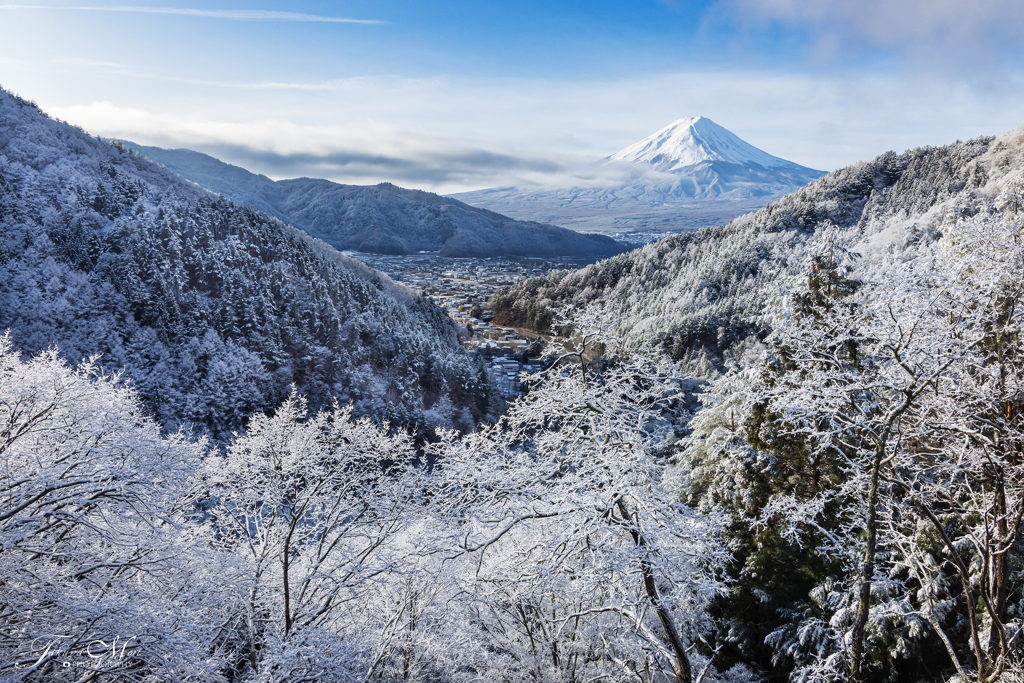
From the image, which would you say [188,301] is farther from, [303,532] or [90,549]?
[90,549]

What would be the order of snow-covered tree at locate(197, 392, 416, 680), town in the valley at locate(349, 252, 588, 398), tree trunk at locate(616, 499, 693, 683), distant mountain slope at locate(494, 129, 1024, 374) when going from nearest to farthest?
tree trunk at locate(616, 499, 693, 683), snow-covered tree at locate(197, 392, 416, 680), town in the valley at locate(349, 252, 588, 398), distant mountain slope at locate(494, 129, 1024, 374)

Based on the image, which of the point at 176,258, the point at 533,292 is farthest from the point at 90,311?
the point at 533,292

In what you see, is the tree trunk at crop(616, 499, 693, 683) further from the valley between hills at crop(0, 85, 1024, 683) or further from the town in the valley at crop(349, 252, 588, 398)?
the town in the valley at crop(349, 252, 588, 398)

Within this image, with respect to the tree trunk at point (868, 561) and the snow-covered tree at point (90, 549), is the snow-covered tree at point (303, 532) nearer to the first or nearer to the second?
the snow-covered tree at point (90, 549)

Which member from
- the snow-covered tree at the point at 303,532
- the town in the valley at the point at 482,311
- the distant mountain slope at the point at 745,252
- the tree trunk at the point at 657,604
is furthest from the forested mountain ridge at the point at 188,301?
the tree trunk at the point at 657,604

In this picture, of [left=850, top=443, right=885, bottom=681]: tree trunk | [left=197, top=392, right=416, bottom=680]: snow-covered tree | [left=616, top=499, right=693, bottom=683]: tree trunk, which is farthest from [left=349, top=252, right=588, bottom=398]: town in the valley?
[left=197, top=392, right=416, bottom=680]: snow-covered tree

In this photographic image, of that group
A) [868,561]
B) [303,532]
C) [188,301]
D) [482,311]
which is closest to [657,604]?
[868,561]
